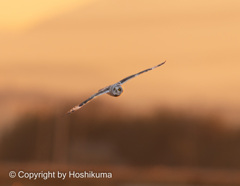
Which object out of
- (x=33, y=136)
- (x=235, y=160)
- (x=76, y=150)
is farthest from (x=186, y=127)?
(x=33, y=136)

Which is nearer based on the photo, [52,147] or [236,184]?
[236,184]

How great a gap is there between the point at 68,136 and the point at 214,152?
2724 cm

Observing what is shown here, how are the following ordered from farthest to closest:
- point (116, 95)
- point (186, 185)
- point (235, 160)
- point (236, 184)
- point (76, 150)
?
point (76, 150) < point (235, 160) < point (236, 184) < point (186, 185) < point (116, 95)

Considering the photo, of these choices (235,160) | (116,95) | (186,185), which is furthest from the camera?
(235,160)

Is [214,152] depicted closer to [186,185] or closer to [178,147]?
[178,147]

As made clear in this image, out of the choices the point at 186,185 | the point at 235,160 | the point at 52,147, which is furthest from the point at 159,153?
the point at 186,185

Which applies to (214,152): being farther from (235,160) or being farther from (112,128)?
(112,128)

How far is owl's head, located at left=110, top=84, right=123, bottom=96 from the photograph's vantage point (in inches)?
731

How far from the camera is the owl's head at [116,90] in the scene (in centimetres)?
1856

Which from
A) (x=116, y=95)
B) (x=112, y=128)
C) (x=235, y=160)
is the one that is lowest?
(x=116, y=95)

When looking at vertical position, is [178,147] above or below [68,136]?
below

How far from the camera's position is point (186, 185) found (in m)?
66.5

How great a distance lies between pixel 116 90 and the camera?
61.3ft

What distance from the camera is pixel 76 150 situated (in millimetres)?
101500
